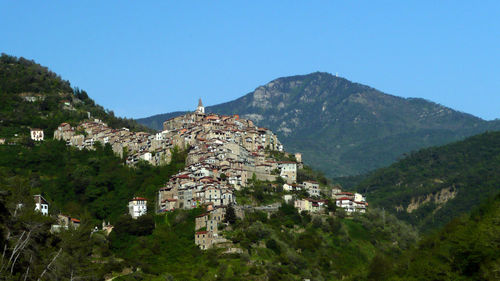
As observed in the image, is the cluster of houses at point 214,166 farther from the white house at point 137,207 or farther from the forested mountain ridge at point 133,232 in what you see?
the forested mountain ridge at point 133,232

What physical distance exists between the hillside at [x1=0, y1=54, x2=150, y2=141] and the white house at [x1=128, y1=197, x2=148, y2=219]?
32.4 meters

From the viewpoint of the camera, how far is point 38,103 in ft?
445

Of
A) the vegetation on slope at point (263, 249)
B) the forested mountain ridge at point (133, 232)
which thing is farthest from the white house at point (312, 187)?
the vegetation on slope at point (263, 249)

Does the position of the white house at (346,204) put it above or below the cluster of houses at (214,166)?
below

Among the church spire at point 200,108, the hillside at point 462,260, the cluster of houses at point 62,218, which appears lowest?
the hillside at point 462,260

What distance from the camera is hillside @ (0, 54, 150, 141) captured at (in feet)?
416

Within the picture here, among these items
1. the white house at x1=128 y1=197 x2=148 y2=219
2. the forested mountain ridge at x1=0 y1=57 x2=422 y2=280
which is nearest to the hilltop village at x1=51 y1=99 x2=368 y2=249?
the white house at x1=128 y1=197 x2=148 y2=219

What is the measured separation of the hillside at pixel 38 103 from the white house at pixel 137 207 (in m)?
32.4

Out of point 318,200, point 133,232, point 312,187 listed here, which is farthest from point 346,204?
point 133,232

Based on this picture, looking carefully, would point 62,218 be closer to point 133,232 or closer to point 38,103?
point 133,232

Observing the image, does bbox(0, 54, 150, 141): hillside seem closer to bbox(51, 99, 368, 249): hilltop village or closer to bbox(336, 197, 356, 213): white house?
bbox(51, 99, 368, 249): hilltop village

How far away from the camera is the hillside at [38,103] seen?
127 metres

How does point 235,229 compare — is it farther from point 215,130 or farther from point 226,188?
point 215,130

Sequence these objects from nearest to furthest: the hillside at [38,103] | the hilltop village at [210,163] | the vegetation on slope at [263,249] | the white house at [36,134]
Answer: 1. the vegetation on slope at [263,249]
2. the hilltop village at [210,163]
3. the white house at [36,134]
4. the hillside at [38,103]
